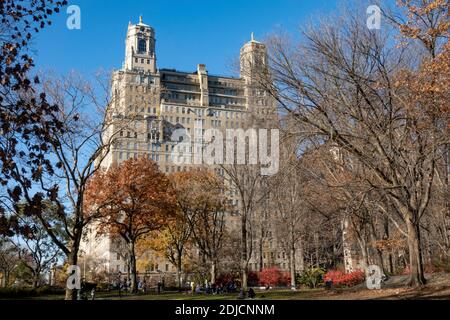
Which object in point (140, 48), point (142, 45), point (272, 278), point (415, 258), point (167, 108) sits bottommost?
point (272, 278)

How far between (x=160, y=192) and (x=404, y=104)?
24230 millimetres

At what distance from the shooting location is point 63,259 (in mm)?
57188

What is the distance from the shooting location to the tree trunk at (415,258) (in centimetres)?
1927

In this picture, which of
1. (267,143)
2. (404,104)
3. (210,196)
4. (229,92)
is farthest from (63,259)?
(229,92)

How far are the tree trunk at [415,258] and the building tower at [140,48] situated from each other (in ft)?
354

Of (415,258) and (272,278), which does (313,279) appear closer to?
(272,278)

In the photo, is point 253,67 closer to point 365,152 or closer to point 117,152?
point 365,152

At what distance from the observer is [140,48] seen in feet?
418

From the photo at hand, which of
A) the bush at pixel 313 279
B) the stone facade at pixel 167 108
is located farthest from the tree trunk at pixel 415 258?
the stone facade at pixel 167 108

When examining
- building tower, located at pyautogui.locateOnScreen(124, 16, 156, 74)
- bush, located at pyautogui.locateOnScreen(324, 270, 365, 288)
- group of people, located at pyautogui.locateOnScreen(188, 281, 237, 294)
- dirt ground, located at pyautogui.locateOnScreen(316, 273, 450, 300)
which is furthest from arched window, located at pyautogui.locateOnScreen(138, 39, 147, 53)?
dirt ground, located at pyautogui.locateOnScreen(316, 273, 450, 300)

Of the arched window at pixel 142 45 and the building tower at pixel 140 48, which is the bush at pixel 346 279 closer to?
the building tower at pixel 140 48

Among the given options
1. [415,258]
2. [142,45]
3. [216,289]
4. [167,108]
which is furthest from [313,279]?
[142,45]

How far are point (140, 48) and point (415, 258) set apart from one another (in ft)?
385

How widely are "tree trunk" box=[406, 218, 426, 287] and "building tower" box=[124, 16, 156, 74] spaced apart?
108m
